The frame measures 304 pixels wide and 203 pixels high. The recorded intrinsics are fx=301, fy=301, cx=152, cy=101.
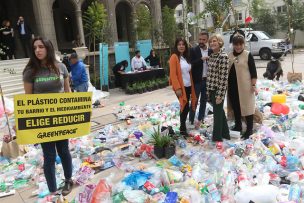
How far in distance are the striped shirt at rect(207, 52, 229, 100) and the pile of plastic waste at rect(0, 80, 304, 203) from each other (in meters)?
0.84

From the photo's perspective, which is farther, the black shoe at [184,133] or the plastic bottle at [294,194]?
the black shoe at [184,133]

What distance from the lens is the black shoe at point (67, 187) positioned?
3.52 m

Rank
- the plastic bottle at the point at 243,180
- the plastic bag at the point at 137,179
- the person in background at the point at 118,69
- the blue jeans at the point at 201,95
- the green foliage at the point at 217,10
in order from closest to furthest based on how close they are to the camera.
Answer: the plastic bottle at the point at 243,180
the plastic bag at the point at 137,179
the blue jeans at the point at 201,95
the person in background at the point at 118,69
the green foliage at the point at 217,10

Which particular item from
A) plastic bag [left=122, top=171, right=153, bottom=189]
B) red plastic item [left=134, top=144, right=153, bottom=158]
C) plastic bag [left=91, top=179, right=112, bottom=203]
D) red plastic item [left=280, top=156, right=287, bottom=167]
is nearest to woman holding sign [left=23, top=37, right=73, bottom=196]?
plastic bag [left=91, top=179, right=112, bottom=203]

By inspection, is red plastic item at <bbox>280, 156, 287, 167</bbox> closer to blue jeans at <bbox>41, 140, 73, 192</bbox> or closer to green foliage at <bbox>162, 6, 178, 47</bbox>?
blue jeans at <bbox>41, 140, 73, 192</bbox>

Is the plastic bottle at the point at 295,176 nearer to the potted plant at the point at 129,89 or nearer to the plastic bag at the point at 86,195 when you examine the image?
the plastic bag at the point at 86,195

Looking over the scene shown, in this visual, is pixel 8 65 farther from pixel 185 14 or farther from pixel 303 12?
pixel 303 12

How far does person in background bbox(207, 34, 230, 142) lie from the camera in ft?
14.3

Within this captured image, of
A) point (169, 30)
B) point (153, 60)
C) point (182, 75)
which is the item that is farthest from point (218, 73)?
point (169, 30)

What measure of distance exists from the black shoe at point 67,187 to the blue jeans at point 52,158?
0.36 feet

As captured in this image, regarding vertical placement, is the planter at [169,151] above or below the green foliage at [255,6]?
below

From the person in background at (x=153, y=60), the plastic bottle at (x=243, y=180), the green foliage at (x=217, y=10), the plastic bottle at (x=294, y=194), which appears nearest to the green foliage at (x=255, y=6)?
the green foliage at (x=217, y=10)

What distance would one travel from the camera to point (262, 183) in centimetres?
329

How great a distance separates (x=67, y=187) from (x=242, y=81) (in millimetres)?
2957
